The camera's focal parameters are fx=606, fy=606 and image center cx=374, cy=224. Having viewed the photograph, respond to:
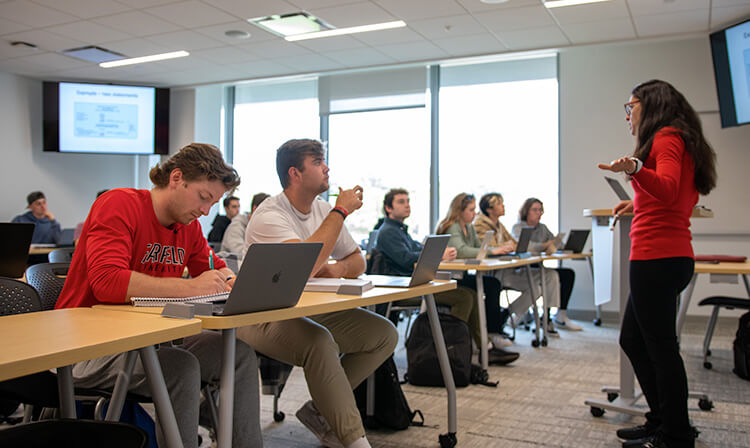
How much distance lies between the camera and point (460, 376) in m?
3.48

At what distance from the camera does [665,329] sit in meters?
2.18

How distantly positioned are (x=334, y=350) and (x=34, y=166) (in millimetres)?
7380

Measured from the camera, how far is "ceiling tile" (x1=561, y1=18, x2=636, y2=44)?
5.65 m

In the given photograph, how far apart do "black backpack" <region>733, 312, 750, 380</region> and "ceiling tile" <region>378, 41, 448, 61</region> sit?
400 centimetres

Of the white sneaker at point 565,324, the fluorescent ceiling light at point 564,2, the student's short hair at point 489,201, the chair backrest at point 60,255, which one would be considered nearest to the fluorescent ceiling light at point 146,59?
the student's short hair at point 489,201

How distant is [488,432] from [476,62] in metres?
5.22

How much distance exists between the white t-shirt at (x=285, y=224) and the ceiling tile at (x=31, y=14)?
4120mm

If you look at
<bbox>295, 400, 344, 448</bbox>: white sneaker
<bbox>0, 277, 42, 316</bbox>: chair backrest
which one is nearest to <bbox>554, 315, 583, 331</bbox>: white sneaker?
<bbox>295, 400, 344, 448</bbox>: white sneaker

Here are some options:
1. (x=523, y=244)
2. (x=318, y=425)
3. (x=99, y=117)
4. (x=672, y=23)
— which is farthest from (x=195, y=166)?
(x=99, y=117)

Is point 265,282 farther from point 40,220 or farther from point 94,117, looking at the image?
point 94,117

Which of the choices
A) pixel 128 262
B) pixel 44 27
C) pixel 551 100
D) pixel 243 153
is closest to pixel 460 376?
pixel 128 262

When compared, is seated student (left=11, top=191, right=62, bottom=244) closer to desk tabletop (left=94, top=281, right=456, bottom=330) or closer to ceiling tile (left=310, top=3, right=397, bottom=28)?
ceiling tile (left=310, top=3, right=397, bottom=28)

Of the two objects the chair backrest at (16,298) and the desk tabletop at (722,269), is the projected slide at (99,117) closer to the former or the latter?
the chair backrest at (16,298)

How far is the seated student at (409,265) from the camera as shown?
390cm
